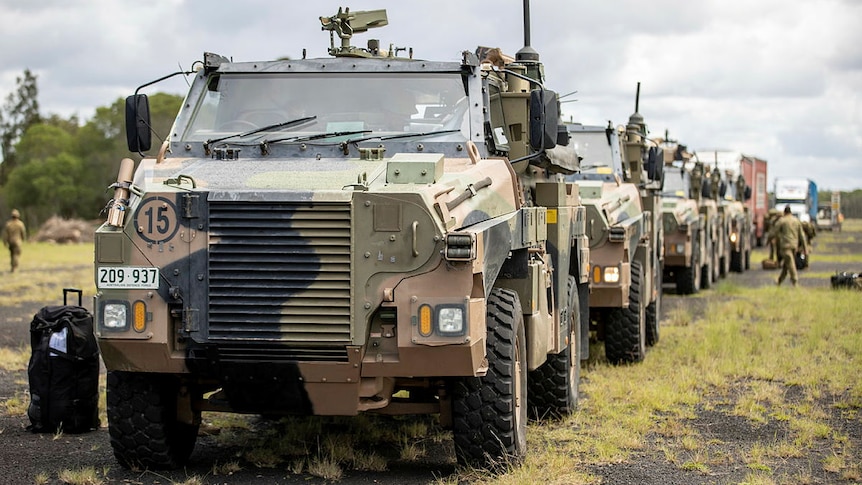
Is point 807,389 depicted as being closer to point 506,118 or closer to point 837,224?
point 506,118

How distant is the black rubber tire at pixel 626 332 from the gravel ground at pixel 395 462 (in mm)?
2354

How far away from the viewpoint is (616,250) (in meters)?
11.1

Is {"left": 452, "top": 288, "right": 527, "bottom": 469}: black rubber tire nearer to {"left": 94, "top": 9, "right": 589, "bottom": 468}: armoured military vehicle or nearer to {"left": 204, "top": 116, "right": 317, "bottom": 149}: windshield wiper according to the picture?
{"left": 94, "top": 9, "right": 589, "bottom": 468}: armoured military vehicle

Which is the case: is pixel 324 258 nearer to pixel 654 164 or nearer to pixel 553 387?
pixel 553 387

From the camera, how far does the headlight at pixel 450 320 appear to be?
20.0 ft

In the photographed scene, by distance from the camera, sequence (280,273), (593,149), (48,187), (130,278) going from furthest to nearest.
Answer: (48,187), (593,149), (130,278), (280,273)

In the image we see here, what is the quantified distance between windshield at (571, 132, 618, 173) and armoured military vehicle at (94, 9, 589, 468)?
571cm

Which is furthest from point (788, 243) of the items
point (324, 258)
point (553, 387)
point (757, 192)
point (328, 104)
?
point (757, 192)

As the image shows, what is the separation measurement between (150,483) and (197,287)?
128cm

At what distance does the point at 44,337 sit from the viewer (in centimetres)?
823

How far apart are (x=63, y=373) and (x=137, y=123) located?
1735 mm

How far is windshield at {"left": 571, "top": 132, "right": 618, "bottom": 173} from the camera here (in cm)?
1359

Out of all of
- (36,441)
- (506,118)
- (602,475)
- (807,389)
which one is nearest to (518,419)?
(602,475)

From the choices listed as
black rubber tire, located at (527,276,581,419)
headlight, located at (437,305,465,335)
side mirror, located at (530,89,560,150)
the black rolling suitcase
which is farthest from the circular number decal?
black rubber tire, located at (527,276,581,419)
